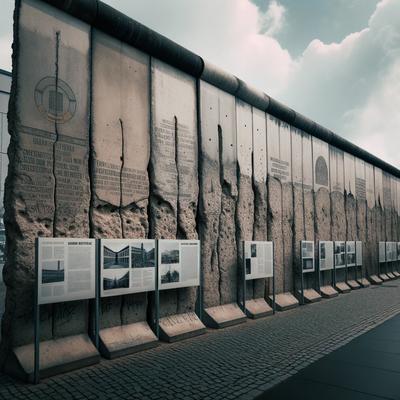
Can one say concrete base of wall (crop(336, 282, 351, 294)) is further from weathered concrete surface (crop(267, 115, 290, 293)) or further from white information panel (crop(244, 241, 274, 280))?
white information panel (crop(244, 241, 274, 280))

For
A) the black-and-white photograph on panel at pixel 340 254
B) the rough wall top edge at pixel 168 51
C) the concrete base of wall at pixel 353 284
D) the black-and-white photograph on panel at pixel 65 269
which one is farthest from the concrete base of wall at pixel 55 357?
the concrete base of wall at pixel 353 284

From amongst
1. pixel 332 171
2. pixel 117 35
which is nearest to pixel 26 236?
pixel 117 35

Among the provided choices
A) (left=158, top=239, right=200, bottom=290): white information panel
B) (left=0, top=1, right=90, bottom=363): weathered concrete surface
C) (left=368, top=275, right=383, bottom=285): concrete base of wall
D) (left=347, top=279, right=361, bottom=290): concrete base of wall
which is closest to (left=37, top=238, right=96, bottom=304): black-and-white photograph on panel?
(left=0, top=1, right=90, bottom=363): weathered concrete surface

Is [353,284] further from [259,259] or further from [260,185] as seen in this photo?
[259,259]

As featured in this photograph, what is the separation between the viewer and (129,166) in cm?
554

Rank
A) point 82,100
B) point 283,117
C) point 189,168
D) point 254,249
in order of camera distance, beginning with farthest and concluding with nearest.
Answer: point 283,117
point 254,249
point 189,168
point 82,100

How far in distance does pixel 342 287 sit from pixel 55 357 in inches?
335

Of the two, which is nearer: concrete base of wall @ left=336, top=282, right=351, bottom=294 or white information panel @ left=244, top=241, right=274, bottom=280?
white information panel @ left=244, top=241, right=274, bottom=280

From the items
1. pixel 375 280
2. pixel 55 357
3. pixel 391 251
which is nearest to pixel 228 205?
pixel 55 357

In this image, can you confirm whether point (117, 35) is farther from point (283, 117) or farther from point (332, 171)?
point (332, 171)

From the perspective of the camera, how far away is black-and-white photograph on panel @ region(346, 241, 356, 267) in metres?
11.1

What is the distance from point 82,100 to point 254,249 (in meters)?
3.90

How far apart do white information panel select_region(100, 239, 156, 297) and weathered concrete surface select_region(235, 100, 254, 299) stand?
8.09 feet

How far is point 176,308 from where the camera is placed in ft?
19.8
